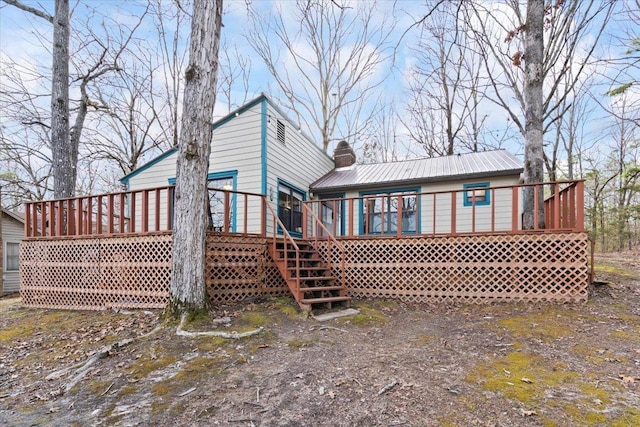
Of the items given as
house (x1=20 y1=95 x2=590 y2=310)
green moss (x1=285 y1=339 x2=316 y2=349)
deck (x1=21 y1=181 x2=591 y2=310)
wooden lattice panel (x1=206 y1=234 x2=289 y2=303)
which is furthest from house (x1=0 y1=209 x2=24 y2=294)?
green moss (x1=285 y1=339 x2=316 y2=349)

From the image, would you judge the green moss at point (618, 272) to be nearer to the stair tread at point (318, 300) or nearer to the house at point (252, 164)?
the stair tread at point (318, 300)

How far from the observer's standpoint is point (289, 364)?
3754mm

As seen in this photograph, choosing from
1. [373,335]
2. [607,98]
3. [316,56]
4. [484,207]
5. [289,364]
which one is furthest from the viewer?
[316,56]

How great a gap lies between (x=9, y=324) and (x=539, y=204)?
1045 cm

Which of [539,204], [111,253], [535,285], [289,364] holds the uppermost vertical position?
[539,204]

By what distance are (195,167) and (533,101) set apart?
275 inches

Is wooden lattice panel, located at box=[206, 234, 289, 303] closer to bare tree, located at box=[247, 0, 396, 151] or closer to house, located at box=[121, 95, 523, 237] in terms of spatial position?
house, located at box=[121, 95, 523, 237]

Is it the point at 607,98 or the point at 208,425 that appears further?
the point at 607,98

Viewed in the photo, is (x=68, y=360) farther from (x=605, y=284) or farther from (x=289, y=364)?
(x=605, y=284)

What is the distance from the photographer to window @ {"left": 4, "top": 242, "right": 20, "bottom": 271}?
557 inches

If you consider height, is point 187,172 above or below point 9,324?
above

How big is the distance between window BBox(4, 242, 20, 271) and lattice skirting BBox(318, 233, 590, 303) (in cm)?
1490

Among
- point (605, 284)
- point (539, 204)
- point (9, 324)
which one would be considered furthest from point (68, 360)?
point (605, 284)

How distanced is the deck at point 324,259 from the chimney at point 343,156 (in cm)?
595
